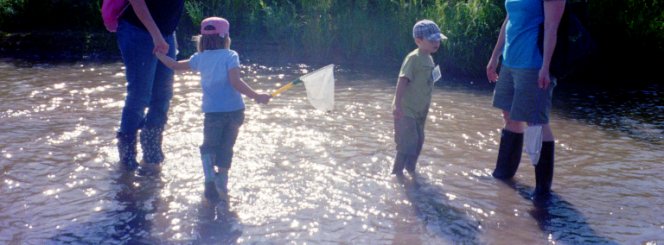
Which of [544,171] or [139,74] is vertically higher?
[139,74]

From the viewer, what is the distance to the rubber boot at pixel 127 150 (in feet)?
17.5

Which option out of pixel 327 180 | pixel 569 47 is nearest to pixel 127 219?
pixel 327 180

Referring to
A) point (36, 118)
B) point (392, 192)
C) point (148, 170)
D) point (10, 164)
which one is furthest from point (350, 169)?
point (36, 118)

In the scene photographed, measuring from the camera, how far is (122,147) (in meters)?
5.36

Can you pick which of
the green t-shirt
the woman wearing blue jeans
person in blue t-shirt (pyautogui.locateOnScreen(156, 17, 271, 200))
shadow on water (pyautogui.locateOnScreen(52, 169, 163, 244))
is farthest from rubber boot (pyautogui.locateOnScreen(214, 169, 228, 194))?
the green t-shirt

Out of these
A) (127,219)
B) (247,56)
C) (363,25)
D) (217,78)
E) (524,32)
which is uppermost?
(524,32)

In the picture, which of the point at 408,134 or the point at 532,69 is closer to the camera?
the point at 532,69

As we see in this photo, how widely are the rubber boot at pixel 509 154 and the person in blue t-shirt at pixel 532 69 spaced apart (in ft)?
0.60

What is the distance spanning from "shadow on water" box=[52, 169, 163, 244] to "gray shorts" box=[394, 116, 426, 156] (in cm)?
173

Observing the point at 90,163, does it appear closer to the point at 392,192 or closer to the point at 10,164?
the point at 10,164

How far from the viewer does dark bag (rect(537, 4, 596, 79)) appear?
4672 mm

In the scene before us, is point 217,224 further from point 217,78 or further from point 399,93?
point 399,93

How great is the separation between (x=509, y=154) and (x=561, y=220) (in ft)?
2.71

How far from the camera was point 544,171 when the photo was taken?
496cm
